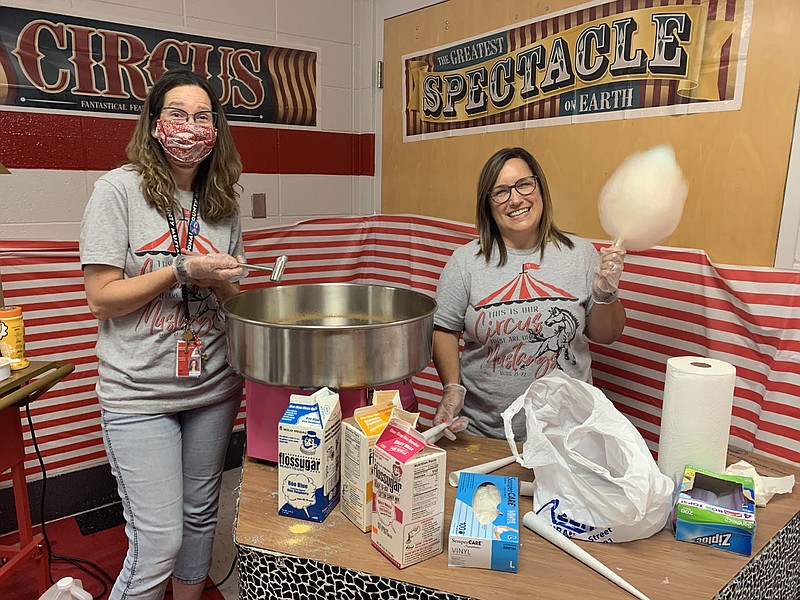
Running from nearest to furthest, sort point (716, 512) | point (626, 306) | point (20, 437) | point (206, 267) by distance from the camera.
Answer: point (716, 512), point (206, 267), point (20, 437), point (626, 306)

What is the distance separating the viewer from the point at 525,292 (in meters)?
1.65

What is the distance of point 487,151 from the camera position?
257cm

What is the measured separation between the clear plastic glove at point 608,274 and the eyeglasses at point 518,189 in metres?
0.28

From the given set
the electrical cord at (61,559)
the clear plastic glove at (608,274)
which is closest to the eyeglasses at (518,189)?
the clear plastic glove at (608,274)

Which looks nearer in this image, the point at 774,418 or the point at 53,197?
the point at 774,418

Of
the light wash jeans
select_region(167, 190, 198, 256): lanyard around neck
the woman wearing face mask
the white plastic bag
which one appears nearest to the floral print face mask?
the woman wearing face mask

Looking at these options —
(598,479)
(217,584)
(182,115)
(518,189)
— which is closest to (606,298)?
(518,189)

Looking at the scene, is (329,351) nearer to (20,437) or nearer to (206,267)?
(206,267)

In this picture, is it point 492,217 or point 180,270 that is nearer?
point 180,270

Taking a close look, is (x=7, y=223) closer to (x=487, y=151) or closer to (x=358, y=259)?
(x=358, y=259)

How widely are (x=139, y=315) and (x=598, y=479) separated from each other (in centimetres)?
113

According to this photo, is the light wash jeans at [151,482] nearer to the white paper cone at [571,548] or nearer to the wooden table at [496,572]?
the wooden table at [496,572]

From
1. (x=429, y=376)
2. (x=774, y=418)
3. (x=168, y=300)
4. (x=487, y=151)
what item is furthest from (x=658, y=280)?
(x=168, y=300)

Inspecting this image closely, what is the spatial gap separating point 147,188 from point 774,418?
1864 mm
